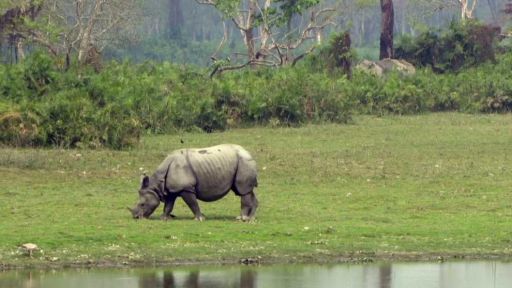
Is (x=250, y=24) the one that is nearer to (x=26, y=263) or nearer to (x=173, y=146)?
(x=173, y=146)

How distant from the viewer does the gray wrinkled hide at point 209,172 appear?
18703 millimetres

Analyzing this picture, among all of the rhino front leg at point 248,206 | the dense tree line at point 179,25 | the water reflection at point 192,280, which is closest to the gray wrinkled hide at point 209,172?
the rhino front leg at point 248,206

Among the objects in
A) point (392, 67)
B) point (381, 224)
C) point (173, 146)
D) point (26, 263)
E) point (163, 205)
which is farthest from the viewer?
point (392, 67)

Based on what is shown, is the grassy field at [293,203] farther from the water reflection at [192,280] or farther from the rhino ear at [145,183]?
the water reflection at [192,280]

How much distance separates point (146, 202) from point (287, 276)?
135 inches

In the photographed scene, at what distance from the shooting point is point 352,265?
16.9m

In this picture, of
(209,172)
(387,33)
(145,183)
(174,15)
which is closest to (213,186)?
(209,172)

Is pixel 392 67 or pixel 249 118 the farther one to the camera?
pixel 392 67

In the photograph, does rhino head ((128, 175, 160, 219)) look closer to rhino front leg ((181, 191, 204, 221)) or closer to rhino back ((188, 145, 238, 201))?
rhino front leg ((181, 191, 204, 221))

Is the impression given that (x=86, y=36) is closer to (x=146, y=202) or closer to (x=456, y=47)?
(x=456, y=47)

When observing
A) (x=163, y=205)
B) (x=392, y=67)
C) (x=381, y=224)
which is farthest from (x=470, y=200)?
(x=392, y=67)

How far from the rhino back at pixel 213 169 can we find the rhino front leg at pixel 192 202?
4.5 inches

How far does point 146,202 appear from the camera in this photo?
18.9 metres

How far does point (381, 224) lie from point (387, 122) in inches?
592
